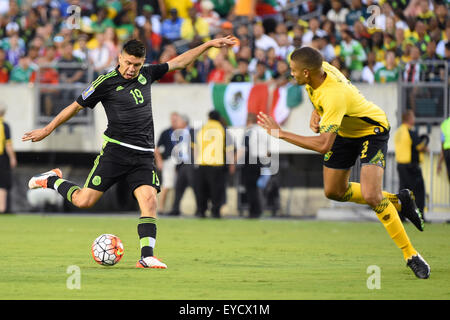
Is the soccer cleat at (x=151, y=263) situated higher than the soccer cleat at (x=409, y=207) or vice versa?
the soccer cleat at (x=409, y=207)

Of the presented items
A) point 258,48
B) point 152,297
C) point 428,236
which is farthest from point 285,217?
point 152,297

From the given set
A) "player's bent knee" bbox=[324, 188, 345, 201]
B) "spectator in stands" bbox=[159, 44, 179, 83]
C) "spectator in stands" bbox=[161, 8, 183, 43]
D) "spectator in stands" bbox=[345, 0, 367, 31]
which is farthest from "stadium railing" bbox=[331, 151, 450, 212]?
"player's bent knee" bbox=[324, 188, 345, 201]

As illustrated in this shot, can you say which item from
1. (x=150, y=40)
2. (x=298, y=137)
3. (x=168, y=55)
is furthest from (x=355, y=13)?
(x=298, y=137)

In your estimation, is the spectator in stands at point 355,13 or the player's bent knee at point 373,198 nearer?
the player's bent knee at point 373,198

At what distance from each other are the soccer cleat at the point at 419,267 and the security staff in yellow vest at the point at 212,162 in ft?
39.1

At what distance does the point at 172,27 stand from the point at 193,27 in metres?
0.65

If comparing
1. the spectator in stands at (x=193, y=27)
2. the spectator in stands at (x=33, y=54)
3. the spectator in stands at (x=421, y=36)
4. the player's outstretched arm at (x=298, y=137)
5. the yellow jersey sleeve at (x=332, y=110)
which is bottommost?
the player's outstretched arm at (x=298, y=137)

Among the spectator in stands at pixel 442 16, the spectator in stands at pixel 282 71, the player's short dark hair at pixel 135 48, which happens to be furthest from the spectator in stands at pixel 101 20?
the player's short dark hair at pixel 135 48

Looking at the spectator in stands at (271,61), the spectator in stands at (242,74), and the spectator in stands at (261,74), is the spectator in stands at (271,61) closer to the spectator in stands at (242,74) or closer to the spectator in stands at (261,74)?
the spectator in stands at (261,74)

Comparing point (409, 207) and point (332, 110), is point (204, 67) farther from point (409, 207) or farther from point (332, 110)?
point (332, 110)

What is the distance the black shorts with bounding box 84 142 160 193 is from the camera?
1098 centimetres

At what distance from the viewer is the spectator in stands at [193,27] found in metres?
24.3

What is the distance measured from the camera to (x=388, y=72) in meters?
21.8

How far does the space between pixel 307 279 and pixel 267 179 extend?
43.1 feet
